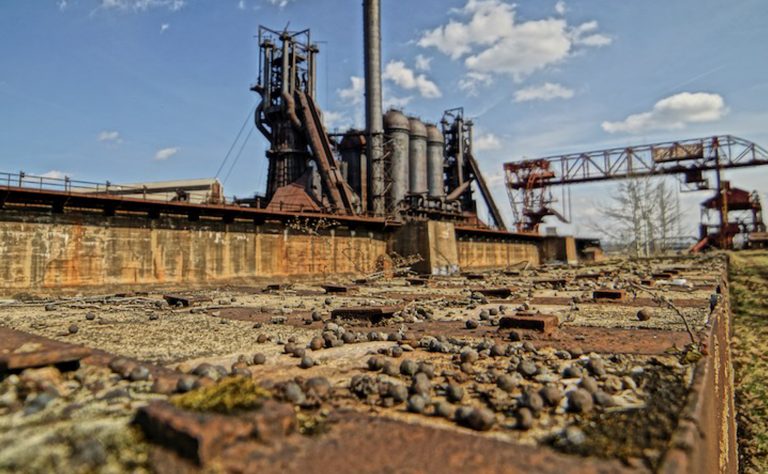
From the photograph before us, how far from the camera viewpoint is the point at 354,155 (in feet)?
131

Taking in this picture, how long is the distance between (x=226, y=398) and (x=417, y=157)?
4300 centimetres

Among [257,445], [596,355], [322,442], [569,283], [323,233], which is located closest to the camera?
[257,445]

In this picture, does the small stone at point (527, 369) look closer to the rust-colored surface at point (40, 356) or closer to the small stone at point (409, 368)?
the small stone at point (409, 368)

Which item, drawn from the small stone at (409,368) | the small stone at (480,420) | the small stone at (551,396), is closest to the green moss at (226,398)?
the small stone at (480,420)

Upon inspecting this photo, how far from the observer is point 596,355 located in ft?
12.3

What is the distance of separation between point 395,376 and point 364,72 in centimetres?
3507

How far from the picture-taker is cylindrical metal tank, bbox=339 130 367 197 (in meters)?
39.8

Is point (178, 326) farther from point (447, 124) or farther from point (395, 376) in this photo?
point (447, 124)

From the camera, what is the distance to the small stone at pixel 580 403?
2.42 m

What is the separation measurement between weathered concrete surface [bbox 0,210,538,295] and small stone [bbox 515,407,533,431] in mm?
15174

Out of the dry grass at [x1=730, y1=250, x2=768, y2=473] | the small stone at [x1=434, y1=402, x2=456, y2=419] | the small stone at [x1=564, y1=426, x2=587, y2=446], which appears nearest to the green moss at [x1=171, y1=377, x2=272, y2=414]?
the small stone at [x1=434, y1=402, x2=456, y2=419]

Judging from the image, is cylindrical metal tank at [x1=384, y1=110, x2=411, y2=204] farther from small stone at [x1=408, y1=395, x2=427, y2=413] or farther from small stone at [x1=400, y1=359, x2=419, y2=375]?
small stone at [x1=408, y1=395, x2=427, y2=413]

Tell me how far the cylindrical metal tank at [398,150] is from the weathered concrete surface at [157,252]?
639 inches

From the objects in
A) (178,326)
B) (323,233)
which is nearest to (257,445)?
(178,326)
